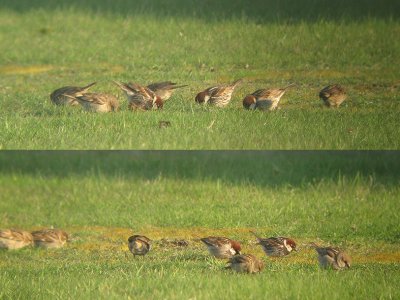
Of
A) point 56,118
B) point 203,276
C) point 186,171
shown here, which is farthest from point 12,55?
point 203,276

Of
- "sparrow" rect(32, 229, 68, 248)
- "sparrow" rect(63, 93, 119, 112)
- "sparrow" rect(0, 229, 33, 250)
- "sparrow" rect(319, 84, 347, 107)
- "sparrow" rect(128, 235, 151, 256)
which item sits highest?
"sparrow" rect(319, 84, 347, 107)

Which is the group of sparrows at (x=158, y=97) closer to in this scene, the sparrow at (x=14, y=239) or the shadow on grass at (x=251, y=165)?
the shadow on grass at (x=251, y=165)

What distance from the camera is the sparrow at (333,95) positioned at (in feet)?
27.0

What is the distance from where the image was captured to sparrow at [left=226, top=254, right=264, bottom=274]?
810 cm

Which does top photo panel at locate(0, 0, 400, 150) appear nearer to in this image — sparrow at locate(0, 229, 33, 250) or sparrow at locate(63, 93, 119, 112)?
sparrow at locate(63, 93, 119, 112)

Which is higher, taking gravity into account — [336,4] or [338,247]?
[336,4]

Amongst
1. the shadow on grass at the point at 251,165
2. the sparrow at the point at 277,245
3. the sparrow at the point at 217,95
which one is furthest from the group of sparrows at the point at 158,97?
the sparrow at the point at 277,245

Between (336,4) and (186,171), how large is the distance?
154cm

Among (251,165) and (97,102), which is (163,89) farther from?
(251,165)

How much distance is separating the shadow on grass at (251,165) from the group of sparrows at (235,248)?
1.58 feet

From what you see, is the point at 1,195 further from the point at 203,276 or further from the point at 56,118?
the point at 203,276

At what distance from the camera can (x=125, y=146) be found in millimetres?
8188

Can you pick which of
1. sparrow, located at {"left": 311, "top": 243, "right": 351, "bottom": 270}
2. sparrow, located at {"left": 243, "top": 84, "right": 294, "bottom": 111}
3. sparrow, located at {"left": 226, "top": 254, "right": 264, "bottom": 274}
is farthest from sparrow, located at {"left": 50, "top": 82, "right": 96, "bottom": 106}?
sparrow, located at {"left": 311, "top": 243, "right": 351, "bottom": 270}

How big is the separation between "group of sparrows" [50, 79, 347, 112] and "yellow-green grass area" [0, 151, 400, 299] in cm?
42
